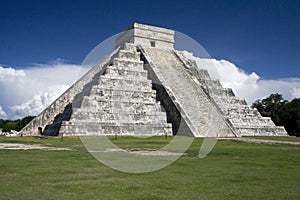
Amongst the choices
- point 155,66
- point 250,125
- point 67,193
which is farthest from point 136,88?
point 67,193

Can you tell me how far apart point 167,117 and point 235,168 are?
18117 mm

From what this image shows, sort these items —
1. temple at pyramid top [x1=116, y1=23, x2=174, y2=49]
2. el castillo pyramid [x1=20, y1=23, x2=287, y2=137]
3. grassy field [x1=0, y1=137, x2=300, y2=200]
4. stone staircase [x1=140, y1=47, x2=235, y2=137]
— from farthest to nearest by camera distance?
temple at pyramid top [x1=116, y1=23, x2=174, y2=49], stone staircase [x1=140, y1=47, x2=235, y2=137], el castillo pyramid [x1=20, y1=23, x2=287, y2=137], grassy field [x1=0, y1=137, x2=300, y2=200]

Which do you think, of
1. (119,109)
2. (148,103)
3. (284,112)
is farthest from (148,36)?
(284,112)

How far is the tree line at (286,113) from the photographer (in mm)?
40144

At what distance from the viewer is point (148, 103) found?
26062mm

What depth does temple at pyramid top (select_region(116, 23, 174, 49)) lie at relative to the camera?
3359 cm

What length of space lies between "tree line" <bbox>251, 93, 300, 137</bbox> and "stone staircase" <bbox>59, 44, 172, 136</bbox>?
20.2 metres

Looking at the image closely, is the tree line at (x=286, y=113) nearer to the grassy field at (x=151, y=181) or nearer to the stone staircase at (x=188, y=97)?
the stone staircase at (x=188, y=97)

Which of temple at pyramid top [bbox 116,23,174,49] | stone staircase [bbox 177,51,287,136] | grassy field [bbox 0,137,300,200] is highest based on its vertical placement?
temple at pyramid top [bbox 116,23,174,49]

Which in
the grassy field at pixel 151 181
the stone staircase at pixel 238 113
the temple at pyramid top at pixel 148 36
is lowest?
the grassy field at pixel 151 181

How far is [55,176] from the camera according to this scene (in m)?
7.30

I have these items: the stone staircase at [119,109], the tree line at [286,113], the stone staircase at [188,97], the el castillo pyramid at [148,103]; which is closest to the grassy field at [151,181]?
the stone staircase at [119,109]

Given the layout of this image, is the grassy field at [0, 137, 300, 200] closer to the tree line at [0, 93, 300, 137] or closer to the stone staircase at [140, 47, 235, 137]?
the stone staircase at [140, 47, 235, 137]

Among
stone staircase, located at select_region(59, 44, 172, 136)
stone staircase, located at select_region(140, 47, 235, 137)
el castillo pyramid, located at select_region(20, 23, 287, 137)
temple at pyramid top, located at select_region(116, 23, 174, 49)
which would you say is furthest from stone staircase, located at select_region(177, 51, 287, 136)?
stone staircase, located at select_region(59, 44, 172, 136)
